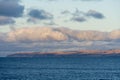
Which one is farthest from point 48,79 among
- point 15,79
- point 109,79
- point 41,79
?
point 109,79

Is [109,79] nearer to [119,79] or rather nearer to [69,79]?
[119,79]

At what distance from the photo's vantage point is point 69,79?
136 metres

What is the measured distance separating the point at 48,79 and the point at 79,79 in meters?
9.86

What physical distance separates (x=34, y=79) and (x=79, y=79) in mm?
14336

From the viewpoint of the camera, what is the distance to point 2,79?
448ft

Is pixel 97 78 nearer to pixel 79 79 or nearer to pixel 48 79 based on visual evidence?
pixel 79 79

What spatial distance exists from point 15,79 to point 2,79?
4.21m

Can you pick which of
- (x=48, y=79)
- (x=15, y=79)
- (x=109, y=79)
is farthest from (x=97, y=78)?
(x=15, y=79)

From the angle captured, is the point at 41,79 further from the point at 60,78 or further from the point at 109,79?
the point at 109,79

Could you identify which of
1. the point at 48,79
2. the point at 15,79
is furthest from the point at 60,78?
the point at 15,79

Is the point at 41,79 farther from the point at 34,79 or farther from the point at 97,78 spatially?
the point at 97,78

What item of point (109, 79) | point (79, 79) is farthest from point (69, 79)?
point (109, 79)

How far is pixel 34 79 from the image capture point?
135 m

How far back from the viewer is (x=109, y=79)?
455 ft
